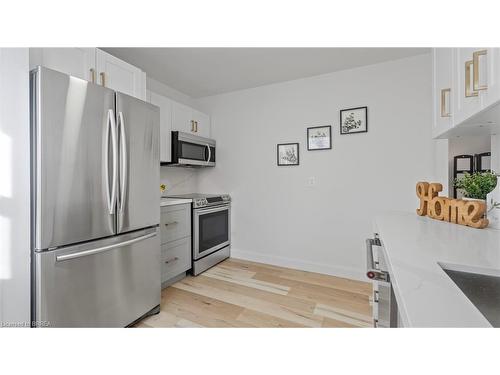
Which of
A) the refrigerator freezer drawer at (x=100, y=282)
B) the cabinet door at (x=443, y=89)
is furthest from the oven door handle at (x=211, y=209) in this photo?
the cabinet door at (x=443, y=89)

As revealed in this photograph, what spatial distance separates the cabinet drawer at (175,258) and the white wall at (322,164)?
873 mm

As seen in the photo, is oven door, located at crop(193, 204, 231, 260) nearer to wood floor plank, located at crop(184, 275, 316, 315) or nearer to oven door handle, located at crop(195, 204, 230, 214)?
oven door handle, located at crop(195, 204, 230, 214)

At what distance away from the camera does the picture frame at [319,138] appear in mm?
2673

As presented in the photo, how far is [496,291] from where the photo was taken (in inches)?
29.0

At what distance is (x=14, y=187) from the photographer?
1.14 meters

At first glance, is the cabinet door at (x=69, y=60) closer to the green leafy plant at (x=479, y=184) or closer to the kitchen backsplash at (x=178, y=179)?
the kitchen backsplash at (x=178, y=179)

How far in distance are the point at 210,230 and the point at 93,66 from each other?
2.04m

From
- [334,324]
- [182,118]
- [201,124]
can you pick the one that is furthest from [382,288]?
[201,124]

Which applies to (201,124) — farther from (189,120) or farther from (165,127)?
(165,127)

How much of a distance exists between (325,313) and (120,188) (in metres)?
1.93

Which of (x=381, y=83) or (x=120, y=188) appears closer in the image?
(x=120, y=188)

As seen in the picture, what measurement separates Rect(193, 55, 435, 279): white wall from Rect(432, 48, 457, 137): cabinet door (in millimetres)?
844
